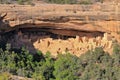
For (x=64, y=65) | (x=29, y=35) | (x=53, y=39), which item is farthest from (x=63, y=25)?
(x=64, y=65)

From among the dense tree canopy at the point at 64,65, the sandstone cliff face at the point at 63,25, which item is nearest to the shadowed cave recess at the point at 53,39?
the sandstone cliff face at the point at 63,25

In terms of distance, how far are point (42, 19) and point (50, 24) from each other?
1.60 ft

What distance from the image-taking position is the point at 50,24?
67.2ft

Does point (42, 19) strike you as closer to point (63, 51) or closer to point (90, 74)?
point (63, 51)

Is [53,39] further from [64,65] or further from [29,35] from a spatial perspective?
[64,65]

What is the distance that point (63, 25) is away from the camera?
20.5 metres

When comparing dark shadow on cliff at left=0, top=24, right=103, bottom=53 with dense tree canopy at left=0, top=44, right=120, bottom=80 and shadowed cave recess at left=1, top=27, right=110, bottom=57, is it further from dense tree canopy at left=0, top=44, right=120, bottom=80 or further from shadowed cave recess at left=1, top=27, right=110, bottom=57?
dense tree canopy at left=0, top=44, right=120, bottom=80

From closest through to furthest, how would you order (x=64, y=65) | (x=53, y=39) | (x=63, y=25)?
1. (x=64, y=65)
2. (x=63, y=25)
3. (x=53, y=39)

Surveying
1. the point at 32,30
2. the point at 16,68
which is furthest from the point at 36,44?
the point at 16,68

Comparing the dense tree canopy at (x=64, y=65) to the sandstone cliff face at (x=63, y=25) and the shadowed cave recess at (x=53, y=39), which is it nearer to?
the shadowed cave recess at (x=53, y=39)

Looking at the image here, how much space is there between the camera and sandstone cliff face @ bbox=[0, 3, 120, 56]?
20.0 meters

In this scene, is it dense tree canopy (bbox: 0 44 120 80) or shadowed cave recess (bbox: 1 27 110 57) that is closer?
dense tree canopy (bbox: 0 44 120 80)

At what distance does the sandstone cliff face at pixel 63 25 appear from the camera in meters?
20.0

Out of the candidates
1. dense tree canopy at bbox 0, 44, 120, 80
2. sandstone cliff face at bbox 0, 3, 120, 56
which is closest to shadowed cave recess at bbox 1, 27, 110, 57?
sandstone cliff face at bbox 0, 3, 120, 56
